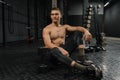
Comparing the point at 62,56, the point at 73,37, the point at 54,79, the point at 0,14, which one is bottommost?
the point at 54,79

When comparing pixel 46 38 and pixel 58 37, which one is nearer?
pixel 46 38

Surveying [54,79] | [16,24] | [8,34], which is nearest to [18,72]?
[54,79]

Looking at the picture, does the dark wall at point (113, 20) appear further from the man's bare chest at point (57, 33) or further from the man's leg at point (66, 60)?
the man's leg at point (66, 60)

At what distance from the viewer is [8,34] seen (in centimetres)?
1378

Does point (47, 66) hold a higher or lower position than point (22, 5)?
lower

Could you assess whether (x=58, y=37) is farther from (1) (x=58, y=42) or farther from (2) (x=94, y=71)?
(2) (x=94, y=71)

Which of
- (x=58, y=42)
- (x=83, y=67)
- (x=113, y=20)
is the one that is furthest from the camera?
(x=113, y=20)

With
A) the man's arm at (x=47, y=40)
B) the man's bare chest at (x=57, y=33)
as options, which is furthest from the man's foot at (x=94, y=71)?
the man's bare chest at (x=57, y=33)

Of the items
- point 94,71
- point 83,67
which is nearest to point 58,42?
point 83,67

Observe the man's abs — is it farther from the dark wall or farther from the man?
the dark wall

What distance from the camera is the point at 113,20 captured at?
1222 inches

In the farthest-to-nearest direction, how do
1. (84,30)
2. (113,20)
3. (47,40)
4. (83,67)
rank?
(113,20)
(47,40)
(84,30)
(83,67)

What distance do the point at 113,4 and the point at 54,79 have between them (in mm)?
28698

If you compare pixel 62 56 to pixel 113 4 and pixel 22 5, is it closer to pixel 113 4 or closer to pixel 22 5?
pixel 22 5
